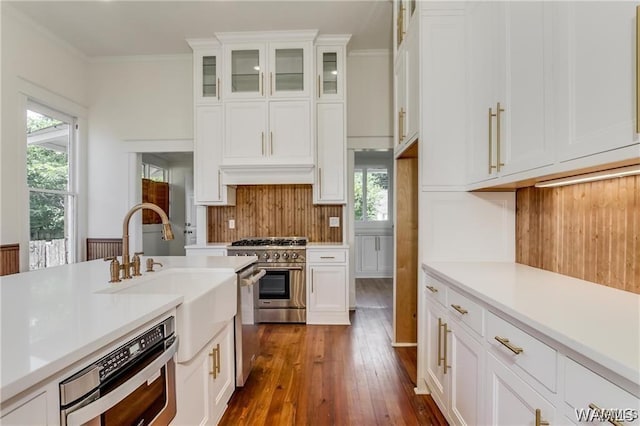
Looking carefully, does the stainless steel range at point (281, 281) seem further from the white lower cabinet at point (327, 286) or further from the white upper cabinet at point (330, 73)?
the white upper cabinet at point (330, 73)

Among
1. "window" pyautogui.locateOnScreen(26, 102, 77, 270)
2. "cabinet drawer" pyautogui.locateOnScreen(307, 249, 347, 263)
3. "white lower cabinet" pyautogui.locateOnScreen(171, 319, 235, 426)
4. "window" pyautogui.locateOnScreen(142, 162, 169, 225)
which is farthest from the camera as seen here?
"window" pyautogui.locateOnScreen(142, 162, 169, 225)

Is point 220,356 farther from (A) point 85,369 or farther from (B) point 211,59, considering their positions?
(B) point 211,59

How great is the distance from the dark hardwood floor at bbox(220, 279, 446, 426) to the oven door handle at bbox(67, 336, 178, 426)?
1.07m

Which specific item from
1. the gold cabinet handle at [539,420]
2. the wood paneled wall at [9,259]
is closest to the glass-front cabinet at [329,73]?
the gold cabinet handle at [539,420]

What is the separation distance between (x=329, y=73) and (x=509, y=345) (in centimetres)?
338

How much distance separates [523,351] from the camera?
1.05 meters

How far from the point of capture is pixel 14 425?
62 cm

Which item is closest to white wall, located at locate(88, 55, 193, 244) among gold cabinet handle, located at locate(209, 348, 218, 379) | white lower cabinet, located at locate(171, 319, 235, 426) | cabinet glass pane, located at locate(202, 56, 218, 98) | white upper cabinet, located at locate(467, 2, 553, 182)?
cabinet glass pane, located at locate(202, 56, 218, 98)

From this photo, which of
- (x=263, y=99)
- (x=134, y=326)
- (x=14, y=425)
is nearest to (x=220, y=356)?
(x=134, y=326)

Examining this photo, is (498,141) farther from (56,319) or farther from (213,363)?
(56,319)

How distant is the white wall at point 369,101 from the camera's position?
3.93m

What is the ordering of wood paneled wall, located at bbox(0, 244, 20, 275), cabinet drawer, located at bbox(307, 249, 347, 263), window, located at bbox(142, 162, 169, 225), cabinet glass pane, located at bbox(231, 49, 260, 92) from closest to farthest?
wood paneled wall, located at bbox(0, 244, 20, 275) < cabinet drawer, located at bbox(307, 249, 347, 263) < cabinet glass pane, located at bbox(231, 49, 260, 92) < window, located at bbox(142, 162, 169, 225)

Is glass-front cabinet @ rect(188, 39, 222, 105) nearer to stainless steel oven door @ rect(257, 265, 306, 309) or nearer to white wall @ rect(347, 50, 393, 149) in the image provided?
white wall @ rect(347, 50, 393, 149)

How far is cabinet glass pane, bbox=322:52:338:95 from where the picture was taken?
3643 mm
